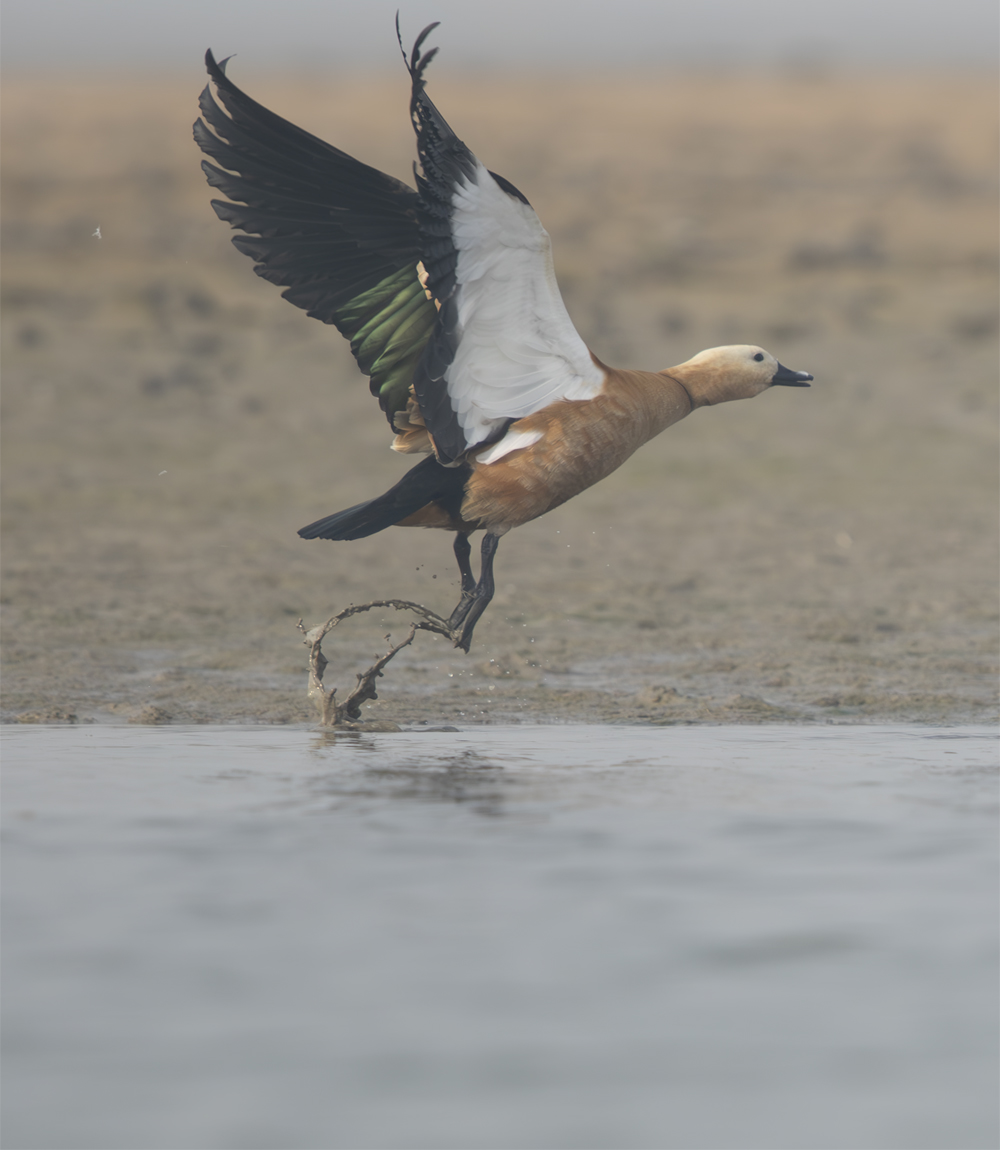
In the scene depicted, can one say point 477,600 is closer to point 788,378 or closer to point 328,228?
point 328,228

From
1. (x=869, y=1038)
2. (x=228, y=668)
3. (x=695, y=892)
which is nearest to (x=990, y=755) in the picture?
(x=695, y=892)

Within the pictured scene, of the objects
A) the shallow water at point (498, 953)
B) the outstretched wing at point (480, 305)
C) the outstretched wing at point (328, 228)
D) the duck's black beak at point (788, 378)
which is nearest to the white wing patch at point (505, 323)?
the outstretched wing at point (480, 305)

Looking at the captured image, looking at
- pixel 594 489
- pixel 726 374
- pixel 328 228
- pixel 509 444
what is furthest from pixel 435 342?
pixel 594 489

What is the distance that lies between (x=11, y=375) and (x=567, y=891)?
37.1ft

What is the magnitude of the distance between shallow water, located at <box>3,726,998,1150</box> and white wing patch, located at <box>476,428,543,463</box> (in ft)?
3.73

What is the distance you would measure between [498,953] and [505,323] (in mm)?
2765

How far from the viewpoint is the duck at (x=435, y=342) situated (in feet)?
20.5

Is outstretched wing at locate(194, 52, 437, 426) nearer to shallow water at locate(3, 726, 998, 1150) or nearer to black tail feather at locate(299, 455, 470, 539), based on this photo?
black tail feather at locate(299, 455, 470, 539)

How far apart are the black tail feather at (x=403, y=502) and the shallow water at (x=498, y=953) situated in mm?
866

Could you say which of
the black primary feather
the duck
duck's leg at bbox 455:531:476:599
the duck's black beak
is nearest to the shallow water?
duck's leg at bbox 455:531:476:599

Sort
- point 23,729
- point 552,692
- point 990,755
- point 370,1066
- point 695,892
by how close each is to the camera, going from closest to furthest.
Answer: point 370,1066 → point 695,892 → point 990,755 → point 23,729 → point 552,692

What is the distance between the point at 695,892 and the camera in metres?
4.66

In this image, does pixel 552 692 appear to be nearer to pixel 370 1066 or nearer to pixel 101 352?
pixel 370 1066

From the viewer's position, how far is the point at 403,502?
6555 mm
